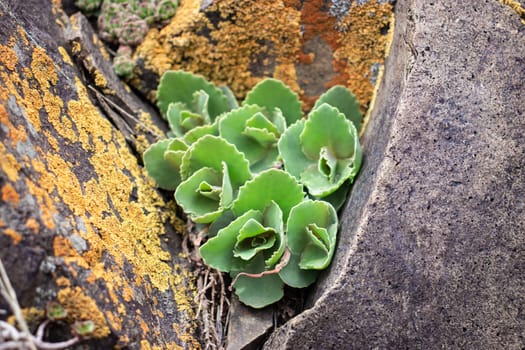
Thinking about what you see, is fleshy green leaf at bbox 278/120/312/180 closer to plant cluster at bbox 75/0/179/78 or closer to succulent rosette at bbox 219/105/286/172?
succulent rosette at bbox 219/105/286/172

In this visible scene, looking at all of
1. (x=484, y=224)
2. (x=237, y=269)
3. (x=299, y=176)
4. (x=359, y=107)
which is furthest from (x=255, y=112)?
(x=484, y=224)

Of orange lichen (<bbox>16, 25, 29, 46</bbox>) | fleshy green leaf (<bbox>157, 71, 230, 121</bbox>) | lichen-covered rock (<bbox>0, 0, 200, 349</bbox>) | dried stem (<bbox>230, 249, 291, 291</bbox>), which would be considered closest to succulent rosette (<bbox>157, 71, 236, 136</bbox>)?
fleshy green leaf (<bbox>157, 71, 230, 121</bbox>)

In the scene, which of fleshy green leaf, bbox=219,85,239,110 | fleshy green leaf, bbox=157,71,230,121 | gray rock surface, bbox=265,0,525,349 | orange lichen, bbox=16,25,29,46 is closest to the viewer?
gray rock surface, bbox=265,0,525,349

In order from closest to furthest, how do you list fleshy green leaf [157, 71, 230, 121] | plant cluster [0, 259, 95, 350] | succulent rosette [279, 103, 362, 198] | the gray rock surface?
1. plant cluster [0, 259, 95, 350]
2. the gray rock surface
3. succulent rosette [279, 103, 362, 198]
4. fleshy green leaf [157, 71, 230, 121]

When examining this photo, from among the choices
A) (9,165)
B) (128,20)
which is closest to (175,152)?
(9,165)

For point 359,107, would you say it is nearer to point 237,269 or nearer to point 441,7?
point 441,7

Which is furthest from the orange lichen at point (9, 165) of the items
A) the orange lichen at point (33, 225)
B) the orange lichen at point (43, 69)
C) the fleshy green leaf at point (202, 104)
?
the fleshy green leaf at point (202, 104)

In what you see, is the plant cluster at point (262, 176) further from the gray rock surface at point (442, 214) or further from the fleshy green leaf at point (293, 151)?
the gray rock surface at point (442, 214)
